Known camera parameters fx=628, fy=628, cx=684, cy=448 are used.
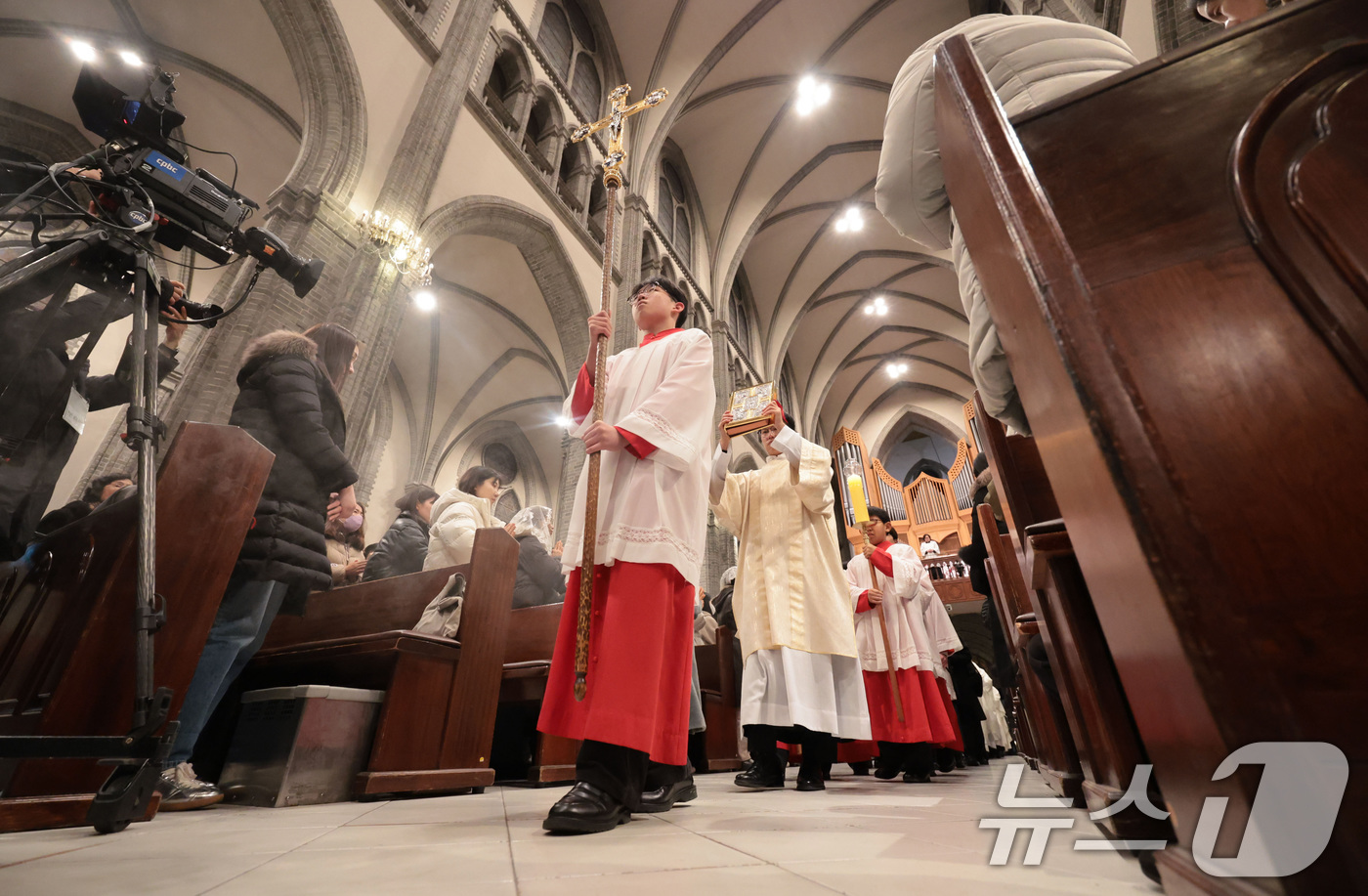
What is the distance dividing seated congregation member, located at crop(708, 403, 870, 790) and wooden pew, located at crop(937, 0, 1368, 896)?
1990 millimetres

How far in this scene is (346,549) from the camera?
13.6 feet

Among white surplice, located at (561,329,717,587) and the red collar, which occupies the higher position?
the red collar

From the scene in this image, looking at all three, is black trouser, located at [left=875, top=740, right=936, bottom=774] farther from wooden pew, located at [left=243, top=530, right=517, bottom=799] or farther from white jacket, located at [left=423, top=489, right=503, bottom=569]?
white jacket, located at [left=423, top=489, right=503, bottom=569]

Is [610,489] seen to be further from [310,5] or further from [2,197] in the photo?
[310,5]

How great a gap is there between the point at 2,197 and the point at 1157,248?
2.31 meters

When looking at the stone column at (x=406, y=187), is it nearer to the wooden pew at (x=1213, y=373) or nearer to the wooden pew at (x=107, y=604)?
the wooden pew at (x=107, y=604)

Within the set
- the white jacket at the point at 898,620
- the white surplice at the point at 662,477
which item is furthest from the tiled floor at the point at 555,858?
the white jacket at the point at 898,620

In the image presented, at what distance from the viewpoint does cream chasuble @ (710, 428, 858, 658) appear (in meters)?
2.72

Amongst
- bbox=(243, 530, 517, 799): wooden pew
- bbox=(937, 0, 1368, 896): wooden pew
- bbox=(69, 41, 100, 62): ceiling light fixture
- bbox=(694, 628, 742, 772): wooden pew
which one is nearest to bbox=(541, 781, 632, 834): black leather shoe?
bbox=(937, 0, 1368, 896): wooden pew

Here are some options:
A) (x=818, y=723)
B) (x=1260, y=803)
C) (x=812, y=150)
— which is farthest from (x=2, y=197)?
(x=812, y=150)

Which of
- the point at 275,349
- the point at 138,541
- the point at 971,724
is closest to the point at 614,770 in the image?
the point at 138,541

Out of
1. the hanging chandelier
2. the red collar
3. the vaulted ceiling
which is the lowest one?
the red collar

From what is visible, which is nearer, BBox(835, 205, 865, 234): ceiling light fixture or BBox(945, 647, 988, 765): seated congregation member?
BBox(945, 647, 988, 765): seated congregation member

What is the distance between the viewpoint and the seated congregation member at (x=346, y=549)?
12.7ft
